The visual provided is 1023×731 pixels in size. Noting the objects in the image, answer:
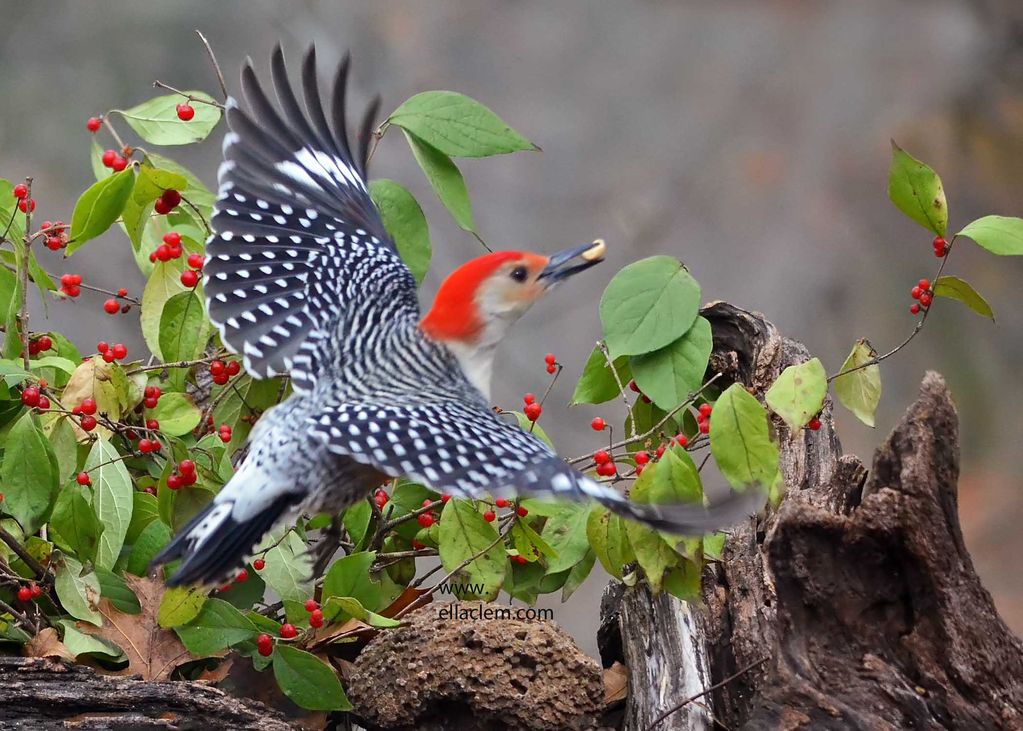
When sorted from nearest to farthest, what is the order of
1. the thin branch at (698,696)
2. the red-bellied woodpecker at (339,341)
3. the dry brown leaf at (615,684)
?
the red-bellied woodpecker at (339,341)
the thin branch at (698,696)
the dry brown leaf at (615,684)

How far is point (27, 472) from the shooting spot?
133 centimetres

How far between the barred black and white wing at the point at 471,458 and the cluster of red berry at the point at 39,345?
0.56 m

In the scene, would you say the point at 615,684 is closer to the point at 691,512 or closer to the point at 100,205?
the point at 691,512

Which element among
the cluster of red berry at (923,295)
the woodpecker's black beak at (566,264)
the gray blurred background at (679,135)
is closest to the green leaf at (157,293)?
the woodpecker's black beak at (566,264)

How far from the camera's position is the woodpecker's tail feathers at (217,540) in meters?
1.16

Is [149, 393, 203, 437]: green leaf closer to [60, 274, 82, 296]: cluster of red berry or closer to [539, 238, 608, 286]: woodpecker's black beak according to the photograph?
[60, 274, 82, 296]: cluster of red berry

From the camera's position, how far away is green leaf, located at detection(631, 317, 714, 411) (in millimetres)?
1480

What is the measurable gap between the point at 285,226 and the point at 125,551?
472mm

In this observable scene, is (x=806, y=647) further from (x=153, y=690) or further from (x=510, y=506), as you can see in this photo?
(x=153, y=690)

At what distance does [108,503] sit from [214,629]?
20 centimetres

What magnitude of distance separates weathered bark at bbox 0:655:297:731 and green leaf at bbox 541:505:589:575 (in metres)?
0.40

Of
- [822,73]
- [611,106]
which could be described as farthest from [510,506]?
[822,73]

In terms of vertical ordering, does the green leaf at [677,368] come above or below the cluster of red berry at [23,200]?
below

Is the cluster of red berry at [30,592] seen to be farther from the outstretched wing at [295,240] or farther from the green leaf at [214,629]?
the outstretched wing at [295,240]
